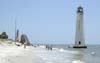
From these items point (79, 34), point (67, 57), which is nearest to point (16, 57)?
point (67, 57)

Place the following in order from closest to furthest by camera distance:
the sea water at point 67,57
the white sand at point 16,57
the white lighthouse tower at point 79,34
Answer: the white sand at point 16,57 → the sea water at point 67,57 → the white lighthouse tower at point 79,34

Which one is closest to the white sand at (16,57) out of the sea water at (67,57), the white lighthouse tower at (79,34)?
the sea water at (67,57)

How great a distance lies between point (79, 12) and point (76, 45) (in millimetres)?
16220

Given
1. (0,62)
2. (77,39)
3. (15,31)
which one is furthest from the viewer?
(15,31)

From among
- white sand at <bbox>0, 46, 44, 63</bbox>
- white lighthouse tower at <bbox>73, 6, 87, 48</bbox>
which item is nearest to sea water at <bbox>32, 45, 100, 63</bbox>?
white sand at <bbox>0, 46, 44, 63</bbox>

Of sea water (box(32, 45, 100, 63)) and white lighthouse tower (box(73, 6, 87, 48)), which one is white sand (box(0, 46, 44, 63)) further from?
white lighthouse tower (box(73, 6, 87, 48))

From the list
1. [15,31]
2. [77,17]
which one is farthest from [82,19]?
[15,31]

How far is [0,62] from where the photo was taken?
25531 millimetres

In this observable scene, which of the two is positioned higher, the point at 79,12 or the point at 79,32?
the point at 79,12

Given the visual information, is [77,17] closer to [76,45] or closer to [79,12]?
[79,12]

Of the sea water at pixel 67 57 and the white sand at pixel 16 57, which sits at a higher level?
the white sand at pixel 16 57

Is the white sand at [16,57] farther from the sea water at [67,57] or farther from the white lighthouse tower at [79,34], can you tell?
the white lighthouse tower at [79,34]

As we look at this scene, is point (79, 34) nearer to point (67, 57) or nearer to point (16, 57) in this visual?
point (67, 57)

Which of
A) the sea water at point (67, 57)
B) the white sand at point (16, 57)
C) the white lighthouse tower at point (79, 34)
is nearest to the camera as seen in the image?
the white sand at point (16, 57)
